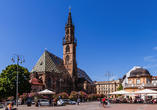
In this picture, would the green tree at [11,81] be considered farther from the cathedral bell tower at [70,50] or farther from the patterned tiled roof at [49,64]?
the cathedral bell tower at [70,50]

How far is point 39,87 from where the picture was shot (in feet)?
222

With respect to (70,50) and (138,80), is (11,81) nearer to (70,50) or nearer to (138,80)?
(138,80)

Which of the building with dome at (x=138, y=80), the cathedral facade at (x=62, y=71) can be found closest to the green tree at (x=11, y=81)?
the cathedral facade at (x=62, y=71)

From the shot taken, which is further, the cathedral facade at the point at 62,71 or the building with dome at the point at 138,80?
the cathedral facade at the point at 62,71

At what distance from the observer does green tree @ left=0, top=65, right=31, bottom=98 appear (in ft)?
149

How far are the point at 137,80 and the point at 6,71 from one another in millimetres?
39325

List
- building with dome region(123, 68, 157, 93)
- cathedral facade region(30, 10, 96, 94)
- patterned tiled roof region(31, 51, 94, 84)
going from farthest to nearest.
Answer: patterned tiled roof region(31, 51, 94, 84) → cathedral facade region(30, 10, 96, 94) → building with dome region(123, 68, 157, 93)

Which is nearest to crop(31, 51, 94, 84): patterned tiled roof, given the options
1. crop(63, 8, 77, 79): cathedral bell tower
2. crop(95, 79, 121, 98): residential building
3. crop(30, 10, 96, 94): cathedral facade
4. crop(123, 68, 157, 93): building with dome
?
crop(30, 10, 96, 94): cathedral facade

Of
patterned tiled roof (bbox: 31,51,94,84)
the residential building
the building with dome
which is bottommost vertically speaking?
the residential building

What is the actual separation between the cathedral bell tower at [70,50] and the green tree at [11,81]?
41974 millimetres

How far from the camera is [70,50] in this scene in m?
91.6

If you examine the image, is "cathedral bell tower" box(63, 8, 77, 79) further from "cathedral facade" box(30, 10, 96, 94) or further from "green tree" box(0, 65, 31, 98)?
"green tree" box(0, 65, 31, 98)

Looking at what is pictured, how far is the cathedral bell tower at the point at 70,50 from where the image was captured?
9094cm

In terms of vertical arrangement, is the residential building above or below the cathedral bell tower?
below
